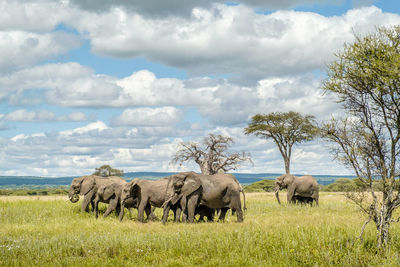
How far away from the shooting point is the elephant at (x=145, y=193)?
1972 centimetres

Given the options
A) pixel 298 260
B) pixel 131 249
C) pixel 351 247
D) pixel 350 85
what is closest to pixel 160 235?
pixel 131 249

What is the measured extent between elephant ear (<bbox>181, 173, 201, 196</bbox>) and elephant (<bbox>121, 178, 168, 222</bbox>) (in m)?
1.63

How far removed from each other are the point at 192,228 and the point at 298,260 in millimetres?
5075

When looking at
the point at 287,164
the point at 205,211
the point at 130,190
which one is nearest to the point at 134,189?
the point at 130,190

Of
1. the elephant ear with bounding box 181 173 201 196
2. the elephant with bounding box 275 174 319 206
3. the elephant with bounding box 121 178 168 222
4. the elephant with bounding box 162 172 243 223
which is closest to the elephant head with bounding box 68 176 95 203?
the elephant with bounding box 121 178 168 222

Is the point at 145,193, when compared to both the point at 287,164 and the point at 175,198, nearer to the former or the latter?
the point at 175,198

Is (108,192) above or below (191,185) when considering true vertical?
below

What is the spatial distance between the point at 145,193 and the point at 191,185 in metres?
2.59

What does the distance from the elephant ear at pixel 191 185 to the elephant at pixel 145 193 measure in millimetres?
1628

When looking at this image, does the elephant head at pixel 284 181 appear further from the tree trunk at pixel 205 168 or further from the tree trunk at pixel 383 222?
the tree trunk at pixel 205 168

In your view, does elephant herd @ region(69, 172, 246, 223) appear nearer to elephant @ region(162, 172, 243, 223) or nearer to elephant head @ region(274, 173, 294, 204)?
elephant @ region(162, 172, 243, 223)

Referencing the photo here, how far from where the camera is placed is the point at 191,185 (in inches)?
723

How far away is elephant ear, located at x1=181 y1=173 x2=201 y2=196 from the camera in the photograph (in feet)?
60.1

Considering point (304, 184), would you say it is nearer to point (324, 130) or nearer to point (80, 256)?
point (324, 130)
